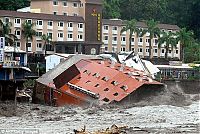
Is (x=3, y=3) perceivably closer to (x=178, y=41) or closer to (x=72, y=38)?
(x=72, y=38)

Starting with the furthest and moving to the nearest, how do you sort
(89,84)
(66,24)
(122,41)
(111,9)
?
(111,9) < (122,41) < (66,24) < (89,84)

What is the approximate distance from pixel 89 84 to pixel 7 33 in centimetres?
3026

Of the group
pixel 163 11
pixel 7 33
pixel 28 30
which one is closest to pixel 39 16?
pixel 28 30

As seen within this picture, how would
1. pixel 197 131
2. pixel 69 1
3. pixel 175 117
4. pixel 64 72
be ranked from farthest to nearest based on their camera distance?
pixel 69 1
pixel 64 72
pixel 175 117
pixel 197 131

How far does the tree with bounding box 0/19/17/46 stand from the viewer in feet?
227

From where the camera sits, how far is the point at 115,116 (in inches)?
1478

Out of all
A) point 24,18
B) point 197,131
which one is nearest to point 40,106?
point 197,131

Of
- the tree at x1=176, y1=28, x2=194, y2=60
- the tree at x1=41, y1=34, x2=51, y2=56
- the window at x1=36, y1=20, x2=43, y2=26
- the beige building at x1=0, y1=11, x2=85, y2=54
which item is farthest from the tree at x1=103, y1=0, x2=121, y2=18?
→ the tree at x1=41, y1=34, x2=51, y2=56

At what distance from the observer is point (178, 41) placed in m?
91.2

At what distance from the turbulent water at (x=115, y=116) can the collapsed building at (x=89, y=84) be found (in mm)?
918

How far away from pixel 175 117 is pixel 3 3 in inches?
2342

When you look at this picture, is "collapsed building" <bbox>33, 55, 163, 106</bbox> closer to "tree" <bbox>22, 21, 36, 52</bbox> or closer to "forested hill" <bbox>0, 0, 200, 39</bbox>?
"tree" <bbox>22, 21, 36, 52</bbox>

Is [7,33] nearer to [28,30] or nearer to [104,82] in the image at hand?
[28,30]

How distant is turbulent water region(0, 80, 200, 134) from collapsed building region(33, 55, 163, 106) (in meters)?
0.92
